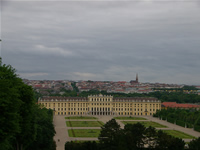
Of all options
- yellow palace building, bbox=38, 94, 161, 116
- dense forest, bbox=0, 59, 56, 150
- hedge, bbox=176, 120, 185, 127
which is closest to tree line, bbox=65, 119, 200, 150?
dense forest, bbox=0, 59, 56, 150

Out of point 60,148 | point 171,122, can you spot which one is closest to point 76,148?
point 60,148

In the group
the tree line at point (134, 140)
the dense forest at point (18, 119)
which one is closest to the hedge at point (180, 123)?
the tree line at point (134, 140)

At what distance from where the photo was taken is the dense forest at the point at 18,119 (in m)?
20.0

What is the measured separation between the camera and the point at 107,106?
87688 millimetres

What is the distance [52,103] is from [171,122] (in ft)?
114

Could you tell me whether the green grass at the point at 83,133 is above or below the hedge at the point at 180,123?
below

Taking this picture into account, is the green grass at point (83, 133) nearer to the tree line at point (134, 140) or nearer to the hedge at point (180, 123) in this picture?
the tree line at point (134, 140)

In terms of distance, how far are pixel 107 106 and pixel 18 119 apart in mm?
66044

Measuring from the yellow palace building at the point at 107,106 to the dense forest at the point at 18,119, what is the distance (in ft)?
167

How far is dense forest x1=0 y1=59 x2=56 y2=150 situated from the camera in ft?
65.7

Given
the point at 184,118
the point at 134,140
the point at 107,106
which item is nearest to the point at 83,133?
the point at 134,140

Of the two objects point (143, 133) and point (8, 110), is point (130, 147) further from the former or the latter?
point (8, 110)

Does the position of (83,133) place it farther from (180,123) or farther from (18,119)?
(18,119)

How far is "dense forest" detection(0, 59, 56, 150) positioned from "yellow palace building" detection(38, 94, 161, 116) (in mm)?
50987
